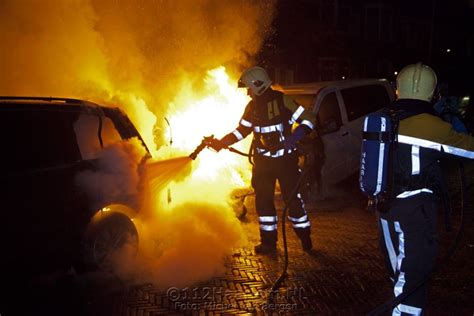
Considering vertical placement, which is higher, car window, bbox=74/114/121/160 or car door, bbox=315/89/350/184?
car window, bbox=74/114/121/160

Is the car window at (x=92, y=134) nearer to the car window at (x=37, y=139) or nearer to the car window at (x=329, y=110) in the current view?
the car window at (x=37, y=139)

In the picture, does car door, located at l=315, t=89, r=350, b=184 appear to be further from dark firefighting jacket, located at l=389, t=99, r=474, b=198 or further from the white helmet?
dark firefighting jacket, located at l=389, t=99, r=474, b=198

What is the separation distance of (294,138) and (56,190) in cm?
270

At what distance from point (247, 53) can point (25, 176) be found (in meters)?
8.40

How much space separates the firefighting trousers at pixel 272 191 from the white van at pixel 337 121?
192 cm

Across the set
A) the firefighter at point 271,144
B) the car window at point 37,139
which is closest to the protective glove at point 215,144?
the firefighter at point 271,144

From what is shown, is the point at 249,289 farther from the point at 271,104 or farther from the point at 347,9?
the point at 347,9

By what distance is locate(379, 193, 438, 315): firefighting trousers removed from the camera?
3.40 m

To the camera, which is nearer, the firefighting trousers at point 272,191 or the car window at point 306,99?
the firefighting trousers at point 272,191

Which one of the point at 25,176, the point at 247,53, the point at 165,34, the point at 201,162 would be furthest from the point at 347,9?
the point at 25,176

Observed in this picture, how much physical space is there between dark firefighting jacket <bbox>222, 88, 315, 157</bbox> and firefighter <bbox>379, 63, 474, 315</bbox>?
2.15 meters

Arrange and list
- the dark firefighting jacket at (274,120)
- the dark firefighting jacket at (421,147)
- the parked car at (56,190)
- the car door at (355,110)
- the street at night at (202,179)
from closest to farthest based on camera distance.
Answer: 1. the dark firefighting jacket at (421,147)
2. the street at night at (202,179)
3. the parked car at (56,190)
4. the dark firefighting jacket at (274,120)
5. the car door at (355,110)

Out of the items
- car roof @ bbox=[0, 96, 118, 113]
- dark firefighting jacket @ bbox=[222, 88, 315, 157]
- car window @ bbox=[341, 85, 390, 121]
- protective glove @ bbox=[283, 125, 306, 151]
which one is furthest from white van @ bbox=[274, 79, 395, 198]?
car roof @ bbox=[0, 96, 118, 113]

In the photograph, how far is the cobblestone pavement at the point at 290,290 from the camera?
4387mm
